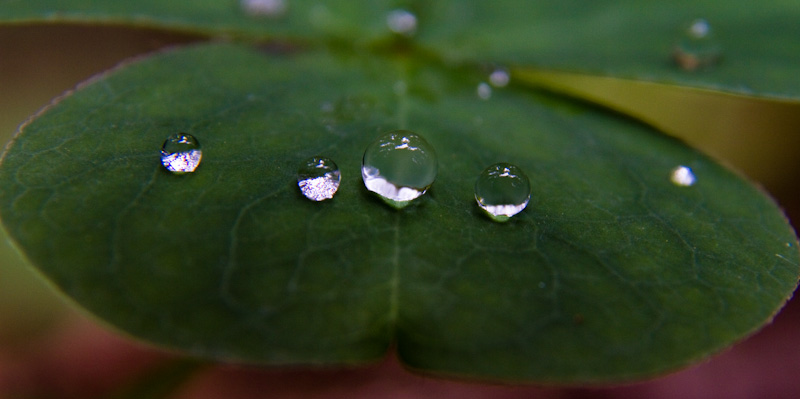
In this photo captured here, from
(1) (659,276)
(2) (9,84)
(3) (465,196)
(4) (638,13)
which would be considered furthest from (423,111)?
(2) (9,84)

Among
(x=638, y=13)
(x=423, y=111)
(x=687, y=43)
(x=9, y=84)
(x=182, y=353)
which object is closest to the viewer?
(x=182, y=353)

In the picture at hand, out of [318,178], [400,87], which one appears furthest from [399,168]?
[400,87]

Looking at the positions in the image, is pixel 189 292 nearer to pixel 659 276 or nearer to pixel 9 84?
pixel 659 276

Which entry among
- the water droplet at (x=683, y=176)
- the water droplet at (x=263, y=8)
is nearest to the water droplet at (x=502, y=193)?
the water droplet at (x=683, y=176)

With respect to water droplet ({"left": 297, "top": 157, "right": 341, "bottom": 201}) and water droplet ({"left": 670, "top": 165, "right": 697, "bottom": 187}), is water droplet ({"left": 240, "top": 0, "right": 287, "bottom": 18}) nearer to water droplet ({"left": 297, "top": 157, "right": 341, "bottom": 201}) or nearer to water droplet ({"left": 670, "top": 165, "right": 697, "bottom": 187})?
water droplet ({"left": 297, "top": 157, "right": 341, "bottom": 201})

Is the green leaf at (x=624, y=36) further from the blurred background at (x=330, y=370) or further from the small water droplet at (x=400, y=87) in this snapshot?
the blurred background at (x=330, y=370)

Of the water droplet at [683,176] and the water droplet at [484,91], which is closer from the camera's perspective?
the water droplet at [683,176]
